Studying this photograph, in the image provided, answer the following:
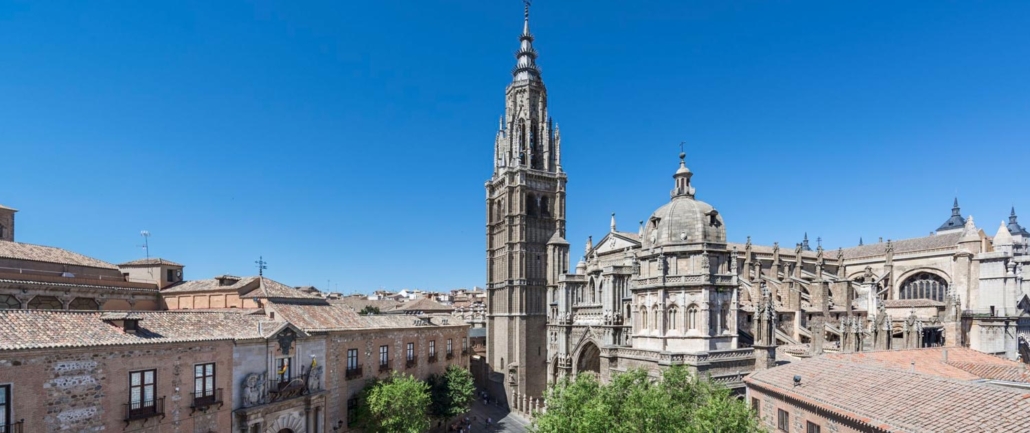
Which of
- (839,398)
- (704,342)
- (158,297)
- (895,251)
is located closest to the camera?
(839,398)

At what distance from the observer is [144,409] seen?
836 inches

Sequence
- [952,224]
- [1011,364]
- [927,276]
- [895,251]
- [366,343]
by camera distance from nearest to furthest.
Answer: [1011,364], [366,343], [927,276], [895,251], [952,224]

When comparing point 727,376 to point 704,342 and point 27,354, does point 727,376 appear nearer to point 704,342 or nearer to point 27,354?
point 704,342

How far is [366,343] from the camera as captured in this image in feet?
110

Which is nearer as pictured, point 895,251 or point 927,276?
point 927,276

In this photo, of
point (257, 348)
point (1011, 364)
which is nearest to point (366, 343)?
point (257, 348)

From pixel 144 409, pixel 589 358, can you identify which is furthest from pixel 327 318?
pixel 589 358

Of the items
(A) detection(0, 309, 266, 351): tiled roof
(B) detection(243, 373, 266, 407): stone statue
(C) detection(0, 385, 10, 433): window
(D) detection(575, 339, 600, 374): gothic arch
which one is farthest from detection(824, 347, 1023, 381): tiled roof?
(C) detection(0, 385, 10, 433): window

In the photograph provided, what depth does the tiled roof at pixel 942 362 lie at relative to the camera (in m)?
23.1

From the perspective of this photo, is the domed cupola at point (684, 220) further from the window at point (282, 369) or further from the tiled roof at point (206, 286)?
the tiled roof at point (206, 286)

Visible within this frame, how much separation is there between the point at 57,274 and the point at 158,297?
772cm

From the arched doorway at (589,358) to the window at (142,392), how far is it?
3420 cm

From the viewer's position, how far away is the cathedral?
102 feet

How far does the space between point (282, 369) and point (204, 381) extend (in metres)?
4.23
